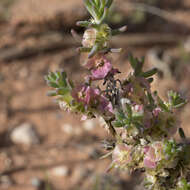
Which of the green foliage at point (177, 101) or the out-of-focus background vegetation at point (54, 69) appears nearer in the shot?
the green foliage at point (177, 101)

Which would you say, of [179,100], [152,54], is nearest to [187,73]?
[152,54]

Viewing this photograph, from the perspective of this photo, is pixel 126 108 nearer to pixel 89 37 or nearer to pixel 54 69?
pixel 89 37

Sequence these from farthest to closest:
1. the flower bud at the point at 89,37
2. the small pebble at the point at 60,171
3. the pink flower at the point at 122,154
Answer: the small pebble at the point at 60,171
the pink flower at the point at 122,154
the flower bud at the point at 89,37

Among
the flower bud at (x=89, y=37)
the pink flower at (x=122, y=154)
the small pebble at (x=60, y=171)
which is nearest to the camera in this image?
the flower bud at (x=89, y=37)

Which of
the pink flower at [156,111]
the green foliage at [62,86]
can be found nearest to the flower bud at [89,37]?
the green foliage at [62,86]

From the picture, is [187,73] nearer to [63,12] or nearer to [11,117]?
[63,12]

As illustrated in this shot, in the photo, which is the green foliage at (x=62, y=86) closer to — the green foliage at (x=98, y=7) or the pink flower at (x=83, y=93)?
the pink flower at (x=83, y=93)

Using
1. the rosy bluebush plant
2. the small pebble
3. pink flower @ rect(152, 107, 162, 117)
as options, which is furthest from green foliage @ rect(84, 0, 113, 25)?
the small pebble

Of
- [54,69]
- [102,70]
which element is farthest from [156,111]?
[54,69]

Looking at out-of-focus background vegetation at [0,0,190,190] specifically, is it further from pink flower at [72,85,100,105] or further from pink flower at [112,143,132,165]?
pink flower at [72,85,100,105]
